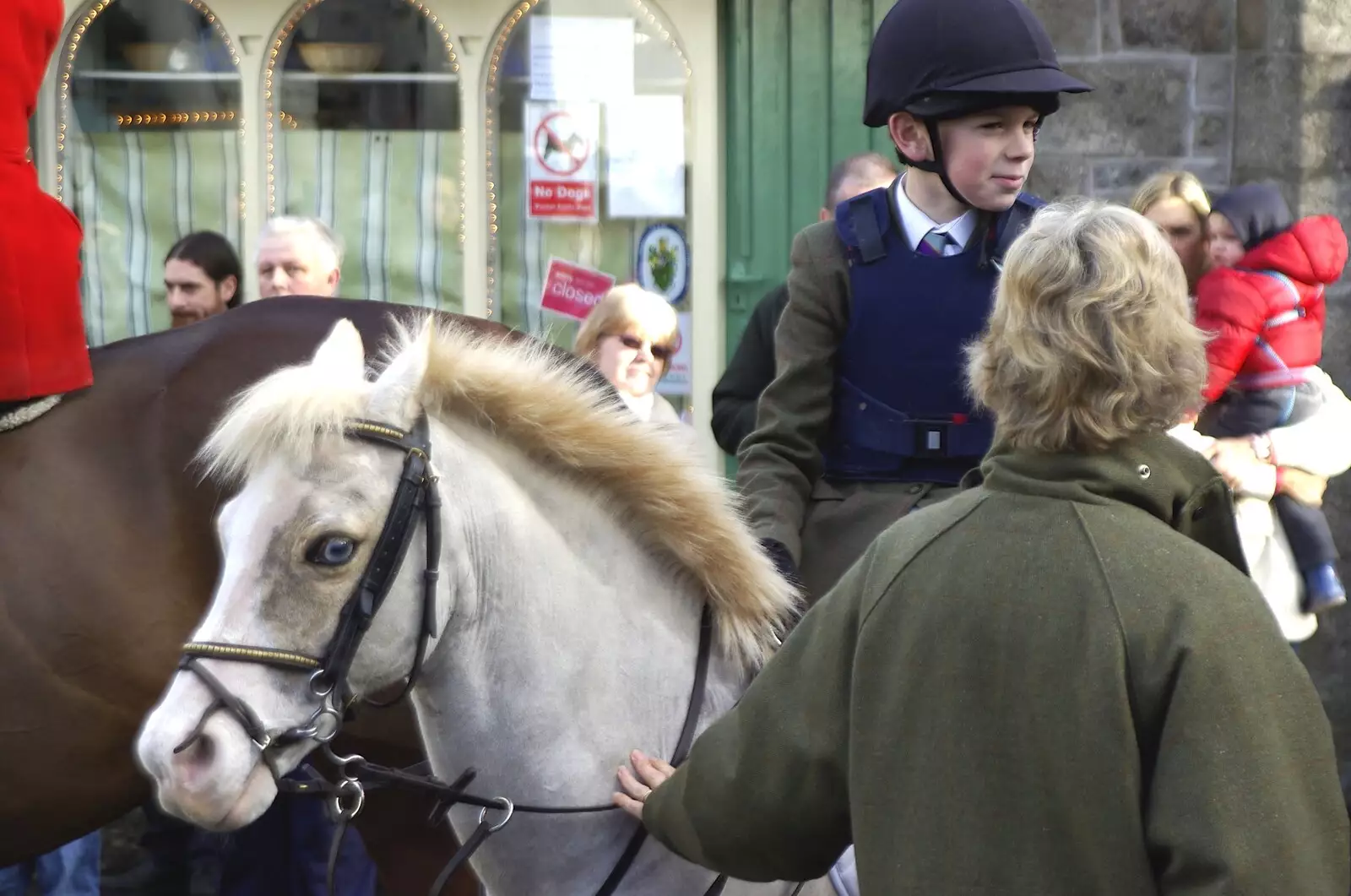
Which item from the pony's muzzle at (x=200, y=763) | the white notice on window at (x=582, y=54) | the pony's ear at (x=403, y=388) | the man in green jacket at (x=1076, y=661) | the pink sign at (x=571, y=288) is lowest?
the pony's muzzle at (x=200, y=763)

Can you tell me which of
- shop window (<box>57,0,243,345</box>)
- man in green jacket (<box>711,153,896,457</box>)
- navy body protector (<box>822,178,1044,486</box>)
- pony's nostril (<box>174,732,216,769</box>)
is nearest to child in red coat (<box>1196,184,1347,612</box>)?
man in green jacket (<box>711,153,896,457</box>)

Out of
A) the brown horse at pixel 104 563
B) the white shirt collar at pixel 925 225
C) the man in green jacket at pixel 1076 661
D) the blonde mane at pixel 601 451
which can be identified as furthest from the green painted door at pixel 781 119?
the man in green jacket at pixel 1076 661

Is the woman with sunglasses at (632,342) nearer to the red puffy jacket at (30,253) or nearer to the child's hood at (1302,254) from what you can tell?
the red puffy jacket at (30,253)

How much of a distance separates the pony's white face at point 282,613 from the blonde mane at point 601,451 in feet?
0.22

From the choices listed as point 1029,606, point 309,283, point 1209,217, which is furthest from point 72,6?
point 1029,606

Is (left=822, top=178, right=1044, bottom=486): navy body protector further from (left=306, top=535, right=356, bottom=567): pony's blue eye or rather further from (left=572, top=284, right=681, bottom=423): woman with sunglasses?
(left=572, top=284, right=681, bottom=423): woman with sunglasses

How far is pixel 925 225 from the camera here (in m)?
2.82

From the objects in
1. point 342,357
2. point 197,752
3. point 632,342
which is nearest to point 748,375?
point 632,342

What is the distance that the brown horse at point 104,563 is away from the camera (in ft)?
11.6

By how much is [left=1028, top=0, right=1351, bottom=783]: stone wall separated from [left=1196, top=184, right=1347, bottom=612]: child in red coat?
1.27m

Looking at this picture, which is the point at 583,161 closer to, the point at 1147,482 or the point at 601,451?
the point at 601,451

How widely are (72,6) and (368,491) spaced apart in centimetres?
487

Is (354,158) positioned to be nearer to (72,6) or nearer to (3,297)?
(72,6)

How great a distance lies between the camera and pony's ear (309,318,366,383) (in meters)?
2.27
